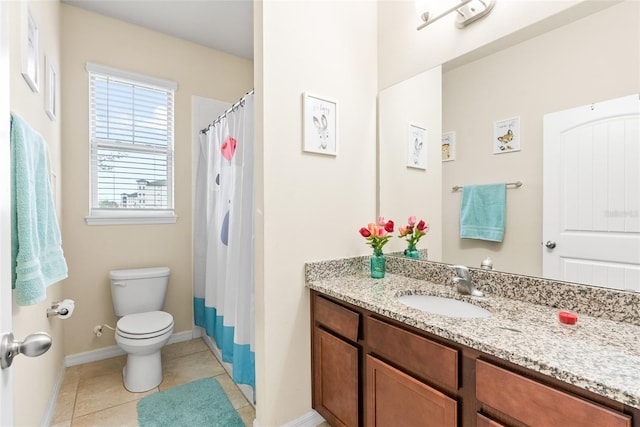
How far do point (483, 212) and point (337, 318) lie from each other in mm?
858

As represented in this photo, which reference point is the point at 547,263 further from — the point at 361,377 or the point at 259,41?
the point at 259,41

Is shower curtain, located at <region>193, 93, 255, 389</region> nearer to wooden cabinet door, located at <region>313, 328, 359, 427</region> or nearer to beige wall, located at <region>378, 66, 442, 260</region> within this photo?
wooden cabinet door, located at <region>313, 328, 359, 427</region>

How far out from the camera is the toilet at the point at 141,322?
2061 mm

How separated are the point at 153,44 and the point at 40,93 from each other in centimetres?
132

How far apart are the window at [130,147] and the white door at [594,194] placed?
2.71 meters

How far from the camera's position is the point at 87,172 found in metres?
2.46

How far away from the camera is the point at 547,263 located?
127 centimetres

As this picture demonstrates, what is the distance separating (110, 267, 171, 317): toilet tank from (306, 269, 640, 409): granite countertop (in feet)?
5.78

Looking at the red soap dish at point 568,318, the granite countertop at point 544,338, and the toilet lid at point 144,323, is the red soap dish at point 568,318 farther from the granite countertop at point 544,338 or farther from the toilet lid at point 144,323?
the toilet lid at point 144,323

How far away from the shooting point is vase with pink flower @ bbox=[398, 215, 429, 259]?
177cm

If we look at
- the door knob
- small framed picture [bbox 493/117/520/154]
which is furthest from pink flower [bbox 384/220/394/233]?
the door knob

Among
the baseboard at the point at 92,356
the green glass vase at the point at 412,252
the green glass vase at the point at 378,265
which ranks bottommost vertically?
the baseboard at the point at 92,356

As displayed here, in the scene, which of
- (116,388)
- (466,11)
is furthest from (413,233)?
(116,388)

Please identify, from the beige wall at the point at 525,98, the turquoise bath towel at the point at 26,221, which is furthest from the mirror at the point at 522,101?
the turquoise bath towel at the point at 26,221
